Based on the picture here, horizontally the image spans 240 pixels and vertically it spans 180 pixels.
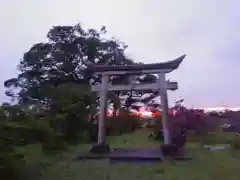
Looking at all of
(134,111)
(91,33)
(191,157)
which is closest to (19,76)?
(91,33)

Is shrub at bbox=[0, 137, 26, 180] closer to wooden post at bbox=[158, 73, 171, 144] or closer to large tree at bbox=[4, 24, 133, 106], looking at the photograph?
wooden post at bbox=[158, 73, 171, 144]

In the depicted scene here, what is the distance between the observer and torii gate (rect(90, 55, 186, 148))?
9.58 meters

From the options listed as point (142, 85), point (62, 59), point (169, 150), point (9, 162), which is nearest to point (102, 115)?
point (142, 85)

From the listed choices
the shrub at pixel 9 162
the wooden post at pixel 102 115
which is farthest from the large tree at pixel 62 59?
the shrub at pixel 9 162

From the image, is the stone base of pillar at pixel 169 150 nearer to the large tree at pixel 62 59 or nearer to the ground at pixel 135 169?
the ground at pixel 135 169

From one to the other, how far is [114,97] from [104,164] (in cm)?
1224

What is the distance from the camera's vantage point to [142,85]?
10.0m

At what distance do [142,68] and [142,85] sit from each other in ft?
1.70

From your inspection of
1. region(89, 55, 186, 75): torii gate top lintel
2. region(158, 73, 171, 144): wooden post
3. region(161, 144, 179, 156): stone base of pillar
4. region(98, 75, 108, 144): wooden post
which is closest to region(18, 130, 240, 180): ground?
region(161, 144, 179, 156): stone base of pillar

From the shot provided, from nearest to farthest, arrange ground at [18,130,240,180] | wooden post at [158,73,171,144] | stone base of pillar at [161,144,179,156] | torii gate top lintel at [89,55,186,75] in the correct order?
ground at [18,130,240,180]
stone base of pillar at [161,144,179,156]
wooden post at [158,73,171,144]
torii gate top lintel at [89,55,186,75]

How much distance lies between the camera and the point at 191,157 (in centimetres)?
865

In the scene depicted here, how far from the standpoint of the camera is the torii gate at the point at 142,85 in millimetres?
9578

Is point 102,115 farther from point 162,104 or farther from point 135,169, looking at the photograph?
point 135,169

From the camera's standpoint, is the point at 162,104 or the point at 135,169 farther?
the point at 162,104
